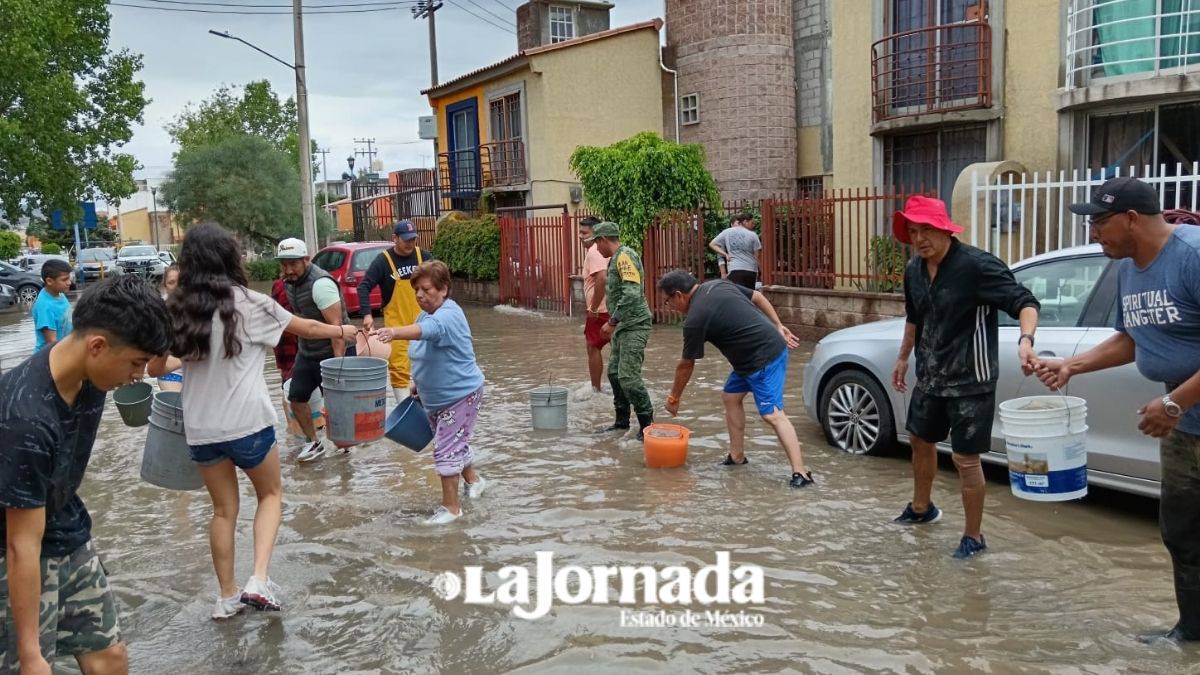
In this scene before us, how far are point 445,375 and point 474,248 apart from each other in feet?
52.9

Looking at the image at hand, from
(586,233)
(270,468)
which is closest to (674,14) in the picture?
(586,233)

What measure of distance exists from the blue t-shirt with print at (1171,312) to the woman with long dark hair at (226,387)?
12.7ft

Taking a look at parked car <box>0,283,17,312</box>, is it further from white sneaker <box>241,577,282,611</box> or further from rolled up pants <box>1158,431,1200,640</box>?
rolled up pants <box>1158,431,1200,640</box>

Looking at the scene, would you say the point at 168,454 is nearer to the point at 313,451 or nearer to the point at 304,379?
the point at 304,379

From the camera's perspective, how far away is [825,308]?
1327 centimetres

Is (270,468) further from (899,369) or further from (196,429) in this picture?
(899,369)

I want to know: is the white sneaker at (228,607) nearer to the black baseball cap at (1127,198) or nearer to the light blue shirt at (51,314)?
the black baseball cap at (1127,198)

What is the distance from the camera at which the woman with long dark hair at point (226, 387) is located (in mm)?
4410

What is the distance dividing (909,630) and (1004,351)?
2432 millimetres

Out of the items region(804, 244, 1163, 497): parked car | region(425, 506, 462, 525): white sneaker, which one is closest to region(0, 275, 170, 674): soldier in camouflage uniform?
region(425, 506, 462, 525): white sneaker

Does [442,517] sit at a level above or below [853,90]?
below

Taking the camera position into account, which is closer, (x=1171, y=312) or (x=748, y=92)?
(x=1171, y=312)

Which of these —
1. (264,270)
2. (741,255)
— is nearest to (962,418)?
(741,255)

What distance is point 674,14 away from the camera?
70.6 ft
